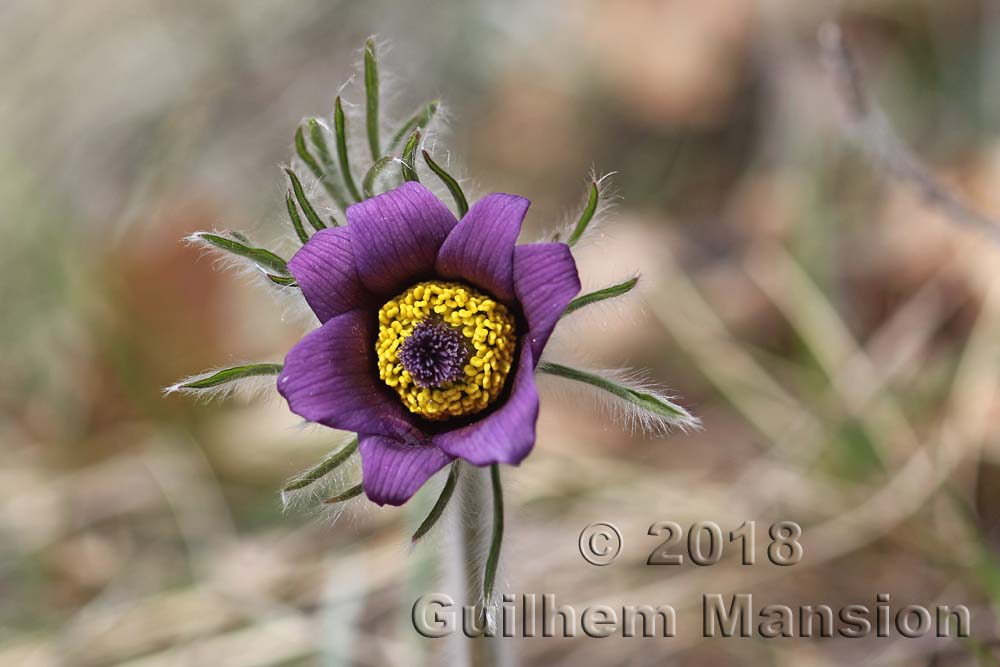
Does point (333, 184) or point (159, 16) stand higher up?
point (159, 16)

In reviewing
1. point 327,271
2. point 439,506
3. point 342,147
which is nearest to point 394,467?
point 439,506

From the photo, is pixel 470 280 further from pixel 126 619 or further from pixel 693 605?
pixel 126 619

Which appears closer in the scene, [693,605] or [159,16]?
[693,605]

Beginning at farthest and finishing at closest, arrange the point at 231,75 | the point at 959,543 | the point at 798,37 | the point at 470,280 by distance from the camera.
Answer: the point at 231,75 < the point at 798,37 < the point at 959,543 < the point at 470,280

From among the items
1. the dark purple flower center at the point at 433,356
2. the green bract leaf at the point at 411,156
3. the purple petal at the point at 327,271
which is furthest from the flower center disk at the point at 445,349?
the green bract leaf at the point at 411,156

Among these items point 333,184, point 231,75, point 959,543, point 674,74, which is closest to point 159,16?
point 231,75

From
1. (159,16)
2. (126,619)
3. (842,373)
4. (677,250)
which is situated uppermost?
(159,16)

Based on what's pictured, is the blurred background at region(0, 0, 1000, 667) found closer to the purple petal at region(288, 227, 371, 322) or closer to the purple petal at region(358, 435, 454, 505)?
the purple petal at region(358, 435, 454, 505)

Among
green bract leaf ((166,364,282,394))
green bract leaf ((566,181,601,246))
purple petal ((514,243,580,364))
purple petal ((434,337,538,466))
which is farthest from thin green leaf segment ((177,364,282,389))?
green bract leaf ((566,181,601,246))
